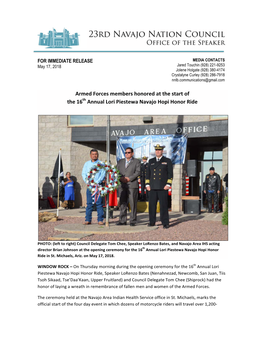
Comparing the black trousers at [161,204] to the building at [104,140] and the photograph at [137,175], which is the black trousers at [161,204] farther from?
the building at [104,140]

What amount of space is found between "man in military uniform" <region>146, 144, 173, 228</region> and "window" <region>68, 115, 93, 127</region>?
695cm

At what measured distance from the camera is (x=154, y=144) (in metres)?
12.9

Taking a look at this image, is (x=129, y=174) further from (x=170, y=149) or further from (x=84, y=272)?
(x=170, y=149)

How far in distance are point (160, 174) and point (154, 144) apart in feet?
17.0

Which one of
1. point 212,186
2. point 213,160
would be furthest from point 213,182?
point 213,160

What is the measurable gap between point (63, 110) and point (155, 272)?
9.36ft

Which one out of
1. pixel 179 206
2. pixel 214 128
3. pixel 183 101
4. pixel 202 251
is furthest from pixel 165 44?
pixel 179 206

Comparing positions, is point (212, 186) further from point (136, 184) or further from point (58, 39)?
point (58, 39)

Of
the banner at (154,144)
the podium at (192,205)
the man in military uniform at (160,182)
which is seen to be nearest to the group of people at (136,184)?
the man in military uniform at (160,182)

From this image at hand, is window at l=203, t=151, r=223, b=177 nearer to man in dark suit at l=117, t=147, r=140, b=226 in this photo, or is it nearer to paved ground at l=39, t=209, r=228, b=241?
paved ground at l=39, t=209, r=228, b=241

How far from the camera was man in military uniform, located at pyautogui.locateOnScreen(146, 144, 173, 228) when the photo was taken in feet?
25.5

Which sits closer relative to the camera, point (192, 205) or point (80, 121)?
point (192, 205)

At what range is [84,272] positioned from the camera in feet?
14.4

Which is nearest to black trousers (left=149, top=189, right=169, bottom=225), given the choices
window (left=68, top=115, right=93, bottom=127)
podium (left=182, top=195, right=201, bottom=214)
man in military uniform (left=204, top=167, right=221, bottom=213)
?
podium (left=182, top=195, right=201, bottom=214)
